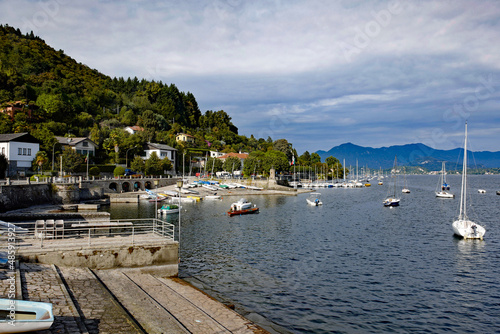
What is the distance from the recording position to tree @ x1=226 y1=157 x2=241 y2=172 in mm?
145875

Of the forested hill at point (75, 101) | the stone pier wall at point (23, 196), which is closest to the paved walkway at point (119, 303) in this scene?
the stone pier wall at point (23, 196)

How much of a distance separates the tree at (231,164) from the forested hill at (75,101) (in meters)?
22.9

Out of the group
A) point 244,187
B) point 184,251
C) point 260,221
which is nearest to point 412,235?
point 260,221

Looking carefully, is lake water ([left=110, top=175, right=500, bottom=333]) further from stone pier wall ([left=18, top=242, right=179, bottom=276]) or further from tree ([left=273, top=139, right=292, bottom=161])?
tree ([left=273, top=139, right=292, bottom=161])

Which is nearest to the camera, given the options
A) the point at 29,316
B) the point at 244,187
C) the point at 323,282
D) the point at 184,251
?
the point at 29,316

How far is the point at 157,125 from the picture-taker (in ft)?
511

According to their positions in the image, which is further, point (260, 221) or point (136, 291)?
point (260, 221)

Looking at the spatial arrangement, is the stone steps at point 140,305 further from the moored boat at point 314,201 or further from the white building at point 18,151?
the white building at point 18,151

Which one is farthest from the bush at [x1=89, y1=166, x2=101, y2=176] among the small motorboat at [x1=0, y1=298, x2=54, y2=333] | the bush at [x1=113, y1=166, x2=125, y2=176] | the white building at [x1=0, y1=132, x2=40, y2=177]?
the small motorboat at [x1=0, y1=298, x2=54, y2=333]

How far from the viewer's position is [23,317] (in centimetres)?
1031

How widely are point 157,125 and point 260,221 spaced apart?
371 ft

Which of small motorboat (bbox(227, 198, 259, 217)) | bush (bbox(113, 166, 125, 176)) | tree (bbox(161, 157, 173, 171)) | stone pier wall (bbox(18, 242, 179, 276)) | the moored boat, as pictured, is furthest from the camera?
tree (bbox(161, 157, 173, 171))

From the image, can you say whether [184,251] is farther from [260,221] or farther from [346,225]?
[346,225]

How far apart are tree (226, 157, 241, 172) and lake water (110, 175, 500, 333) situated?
94910 millimetres
